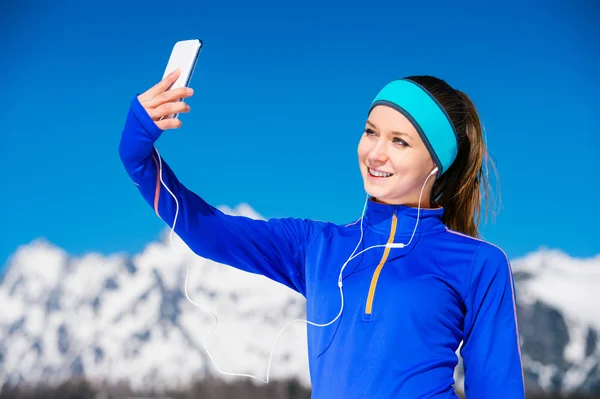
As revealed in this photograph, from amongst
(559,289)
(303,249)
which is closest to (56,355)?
(559,289)

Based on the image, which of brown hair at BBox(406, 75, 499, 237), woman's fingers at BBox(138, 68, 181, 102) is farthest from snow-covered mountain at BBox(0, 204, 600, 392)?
woman's fingers at BBox(138, 68, 181, 102)

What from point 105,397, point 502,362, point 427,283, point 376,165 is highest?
point 376,165

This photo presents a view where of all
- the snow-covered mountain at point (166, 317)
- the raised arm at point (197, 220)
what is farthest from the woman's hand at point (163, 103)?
the snow-covered mountain at point (166, 317)

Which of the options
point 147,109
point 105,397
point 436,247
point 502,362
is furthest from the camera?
point 105,397

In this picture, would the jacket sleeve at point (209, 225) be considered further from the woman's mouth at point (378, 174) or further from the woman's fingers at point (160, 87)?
the woman's mouth at point (378, 174)

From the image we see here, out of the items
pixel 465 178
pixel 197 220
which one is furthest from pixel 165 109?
pixel 465 178

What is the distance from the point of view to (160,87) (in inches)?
58.0

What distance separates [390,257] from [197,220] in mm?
445

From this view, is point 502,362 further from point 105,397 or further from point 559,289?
point 559,289

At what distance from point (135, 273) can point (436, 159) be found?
4528 centimetres

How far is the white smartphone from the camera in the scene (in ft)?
4.90

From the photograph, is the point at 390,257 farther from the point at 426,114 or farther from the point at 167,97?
the point at 167,97

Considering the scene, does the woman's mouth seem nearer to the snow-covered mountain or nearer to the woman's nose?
the woman's nose

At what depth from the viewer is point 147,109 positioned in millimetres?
1448
